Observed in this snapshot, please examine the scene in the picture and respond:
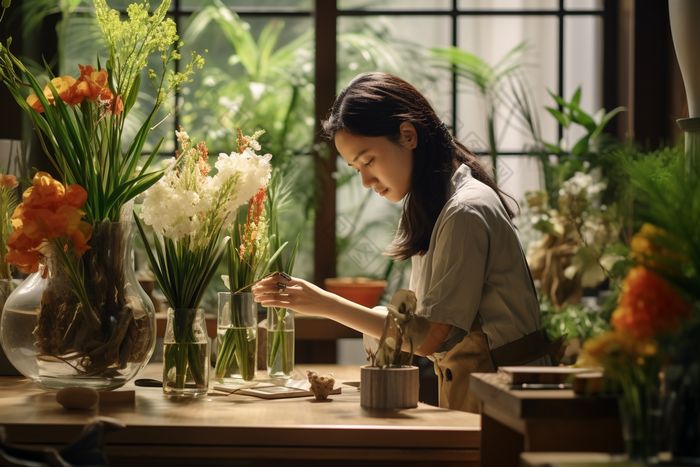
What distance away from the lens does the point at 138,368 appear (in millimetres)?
1347

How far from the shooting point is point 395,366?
4.19ft

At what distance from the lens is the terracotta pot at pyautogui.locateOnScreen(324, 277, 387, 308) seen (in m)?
2.79

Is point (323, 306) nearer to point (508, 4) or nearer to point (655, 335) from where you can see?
point (655, 335)

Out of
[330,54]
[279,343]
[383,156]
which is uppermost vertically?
[330,54]

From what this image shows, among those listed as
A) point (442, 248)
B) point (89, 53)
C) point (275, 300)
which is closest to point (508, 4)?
point (89, 53)

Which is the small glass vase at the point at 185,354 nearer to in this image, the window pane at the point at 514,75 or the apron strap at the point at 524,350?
the apron strap at the point at 524,350

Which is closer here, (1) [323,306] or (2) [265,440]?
(2) [265,440]

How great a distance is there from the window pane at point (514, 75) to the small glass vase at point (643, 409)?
97.7 inches

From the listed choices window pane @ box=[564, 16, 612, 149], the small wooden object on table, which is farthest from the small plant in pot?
window pane @ box=[564, 16, 612, 149]

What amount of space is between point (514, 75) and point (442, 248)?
187 cm

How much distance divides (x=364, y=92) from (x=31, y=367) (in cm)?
97

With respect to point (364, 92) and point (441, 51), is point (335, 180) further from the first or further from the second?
point (364, 92)

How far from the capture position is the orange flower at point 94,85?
130 cm

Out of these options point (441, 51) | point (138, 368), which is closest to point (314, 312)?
point (138, 368)
